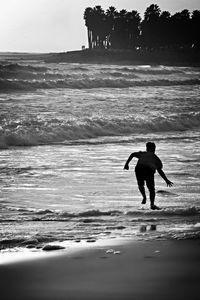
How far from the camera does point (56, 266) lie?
744 cm

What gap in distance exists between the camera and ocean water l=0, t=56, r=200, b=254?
961cm

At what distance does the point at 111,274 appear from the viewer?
7.10 metres

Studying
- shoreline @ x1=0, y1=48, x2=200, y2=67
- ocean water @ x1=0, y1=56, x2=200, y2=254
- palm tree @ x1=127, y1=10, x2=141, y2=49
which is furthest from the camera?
palm tree @ x1=127, y1=10, x2=141, y2=49

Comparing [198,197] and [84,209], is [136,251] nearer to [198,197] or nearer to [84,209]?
[84,209]

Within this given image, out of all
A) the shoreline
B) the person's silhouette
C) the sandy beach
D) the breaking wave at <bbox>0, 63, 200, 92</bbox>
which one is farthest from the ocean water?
the shoreline

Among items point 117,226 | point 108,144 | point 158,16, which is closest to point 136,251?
point 117,226

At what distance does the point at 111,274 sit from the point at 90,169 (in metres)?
8.41

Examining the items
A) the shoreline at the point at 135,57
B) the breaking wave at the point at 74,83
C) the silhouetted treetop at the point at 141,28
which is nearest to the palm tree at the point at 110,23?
the silhouetted treetop at the point at 141,28

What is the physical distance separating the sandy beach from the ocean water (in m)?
0.76

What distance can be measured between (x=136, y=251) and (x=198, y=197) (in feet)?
13.2

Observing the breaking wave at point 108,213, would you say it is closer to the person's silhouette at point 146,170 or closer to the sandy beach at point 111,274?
the person's silhouette at point 146,170

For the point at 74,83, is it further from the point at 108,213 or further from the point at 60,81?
the point at 108,213

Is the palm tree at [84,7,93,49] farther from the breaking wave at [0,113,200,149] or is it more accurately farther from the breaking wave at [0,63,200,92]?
the breaking wave at [0,113,200,149]

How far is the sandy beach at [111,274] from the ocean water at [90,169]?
2.48 feet
